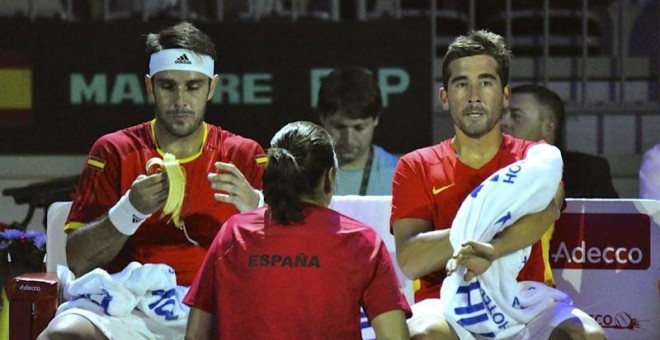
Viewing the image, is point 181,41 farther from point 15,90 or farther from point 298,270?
point 15,90

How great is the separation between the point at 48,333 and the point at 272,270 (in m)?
0.96

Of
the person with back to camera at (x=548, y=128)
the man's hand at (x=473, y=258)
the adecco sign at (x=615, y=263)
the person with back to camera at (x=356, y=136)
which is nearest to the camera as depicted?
the man's hand at (x=473, y=258)

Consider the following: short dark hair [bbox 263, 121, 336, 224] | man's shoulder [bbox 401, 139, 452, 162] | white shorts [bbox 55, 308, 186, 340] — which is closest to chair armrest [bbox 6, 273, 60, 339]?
white shorts [bbox 55, 308, 186, 340]

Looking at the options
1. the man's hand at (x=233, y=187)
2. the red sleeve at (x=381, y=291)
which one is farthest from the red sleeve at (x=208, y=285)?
the man's hand at (x=233, y=187)

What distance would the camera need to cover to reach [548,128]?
19.8ft

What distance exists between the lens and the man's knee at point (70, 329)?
444 centimetres

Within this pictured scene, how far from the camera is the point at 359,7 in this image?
23.2 feet

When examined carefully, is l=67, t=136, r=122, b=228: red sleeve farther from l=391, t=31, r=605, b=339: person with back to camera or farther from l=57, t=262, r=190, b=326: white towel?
l=391, t=31, r=605, b=339: person with back to camera

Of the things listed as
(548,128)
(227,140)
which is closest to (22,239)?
(227,140)

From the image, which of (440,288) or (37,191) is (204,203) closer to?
(440,288)

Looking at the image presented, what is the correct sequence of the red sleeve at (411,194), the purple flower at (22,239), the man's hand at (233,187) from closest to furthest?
the man's hand at (233,187)
the red sleeve at (411,194)
the purple flower at (22,239)

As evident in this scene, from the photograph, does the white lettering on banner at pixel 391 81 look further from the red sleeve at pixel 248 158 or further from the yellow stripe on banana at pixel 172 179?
the yellow stripe on banana at pixel 172 179

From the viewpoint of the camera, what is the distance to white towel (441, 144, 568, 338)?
4457 mm

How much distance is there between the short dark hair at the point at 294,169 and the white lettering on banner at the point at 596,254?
1.53 m
